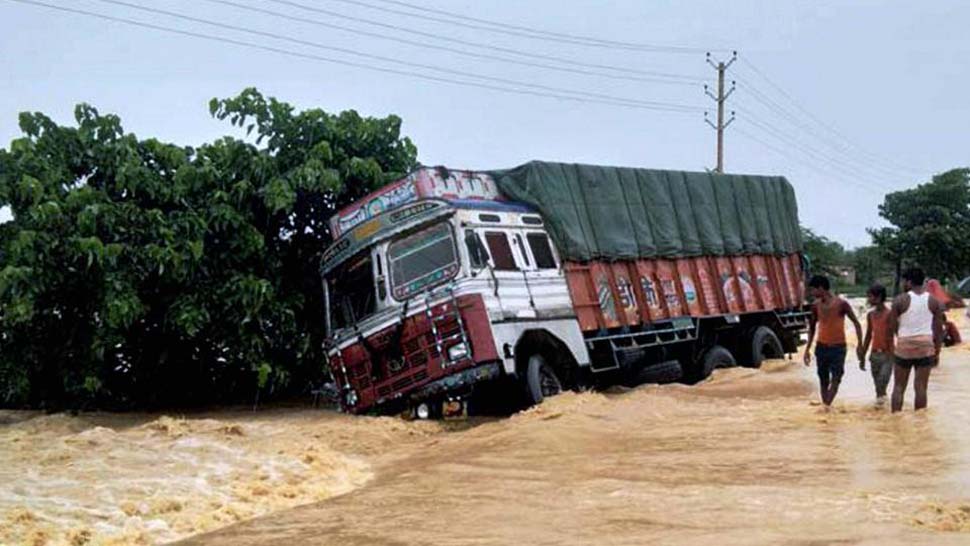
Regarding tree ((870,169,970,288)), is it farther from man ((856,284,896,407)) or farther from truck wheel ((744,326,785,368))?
man ((856,284,896,407))

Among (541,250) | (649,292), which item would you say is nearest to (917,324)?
(541,250)

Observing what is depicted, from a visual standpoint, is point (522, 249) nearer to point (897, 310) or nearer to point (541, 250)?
point (541, 250)

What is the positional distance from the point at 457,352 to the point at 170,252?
4.63 metres

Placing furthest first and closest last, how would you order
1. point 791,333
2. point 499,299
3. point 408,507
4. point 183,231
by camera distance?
point 791,333 < point 183,231 < point 499,299 < point 408,507

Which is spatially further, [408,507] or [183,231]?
[183,231]

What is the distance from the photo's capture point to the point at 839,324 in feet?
36.3

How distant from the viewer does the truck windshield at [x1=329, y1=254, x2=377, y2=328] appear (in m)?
13.4

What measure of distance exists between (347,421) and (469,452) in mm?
2890

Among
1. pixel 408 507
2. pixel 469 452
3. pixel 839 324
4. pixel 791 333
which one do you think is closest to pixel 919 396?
pixel 839 324

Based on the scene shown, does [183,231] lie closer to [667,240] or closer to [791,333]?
[667,240]

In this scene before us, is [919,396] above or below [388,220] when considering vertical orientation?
below

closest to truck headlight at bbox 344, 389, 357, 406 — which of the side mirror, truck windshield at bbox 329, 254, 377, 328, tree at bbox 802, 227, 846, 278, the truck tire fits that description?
truck windshield at bbox 329, 254, 377, 328

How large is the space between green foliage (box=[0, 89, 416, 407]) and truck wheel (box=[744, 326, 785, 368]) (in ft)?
21.1

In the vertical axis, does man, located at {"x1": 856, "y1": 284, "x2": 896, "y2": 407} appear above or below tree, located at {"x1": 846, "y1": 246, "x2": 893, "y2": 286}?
below
